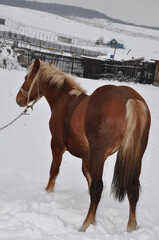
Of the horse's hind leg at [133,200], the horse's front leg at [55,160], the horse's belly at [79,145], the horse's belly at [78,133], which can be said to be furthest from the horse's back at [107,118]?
the horse's front leg at [55,160]

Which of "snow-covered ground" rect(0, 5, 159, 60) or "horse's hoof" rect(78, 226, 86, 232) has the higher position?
"snow-covered ground" rect(0, 5, 159, 60)

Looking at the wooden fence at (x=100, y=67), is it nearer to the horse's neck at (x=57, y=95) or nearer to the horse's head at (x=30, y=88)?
the horse's head at (x=30, y=88)

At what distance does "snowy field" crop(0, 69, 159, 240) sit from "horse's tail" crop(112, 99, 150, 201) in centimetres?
67

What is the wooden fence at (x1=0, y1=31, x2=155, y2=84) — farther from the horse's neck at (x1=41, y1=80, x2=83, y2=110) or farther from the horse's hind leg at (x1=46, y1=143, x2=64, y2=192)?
the horse's hind leg at (x1=46, y1=143, x2=64, y2=192)

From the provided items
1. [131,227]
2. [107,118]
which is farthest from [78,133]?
[131,227]

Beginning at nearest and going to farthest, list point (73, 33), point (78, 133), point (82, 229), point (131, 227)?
point (82, 229) < point (131, 227) < point (78, 133) < point (73, 33)

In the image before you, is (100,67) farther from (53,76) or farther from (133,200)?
(133,200)

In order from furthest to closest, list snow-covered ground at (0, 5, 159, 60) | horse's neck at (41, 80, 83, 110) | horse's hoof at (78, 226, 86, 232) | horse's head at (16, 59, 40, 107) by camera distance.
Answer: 1. snow-covered ground at (0, 5, 159, 60)
2. horse's head at (16, 59, 40, 107)
3. horse's neck at (41, 80, 83, 110)
4. horse's hoof at (78, 226, 86, 232)

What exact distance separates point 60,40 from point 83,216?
186ft

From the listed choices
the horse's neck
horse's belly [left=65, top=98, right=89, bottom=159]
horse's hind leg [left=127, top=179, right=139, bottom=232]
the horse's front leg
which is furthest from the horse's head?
horse's hind leg [left=127, top=179, right=139, bottom=232]

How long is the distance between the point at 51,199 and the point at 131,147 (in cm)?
186

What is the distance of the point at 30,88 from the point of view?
5.12 m

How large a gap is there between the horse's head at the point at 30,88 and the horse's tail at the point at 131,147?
2.05 meters

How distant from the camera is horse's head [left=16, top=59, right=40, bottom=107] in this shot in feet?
16.5
